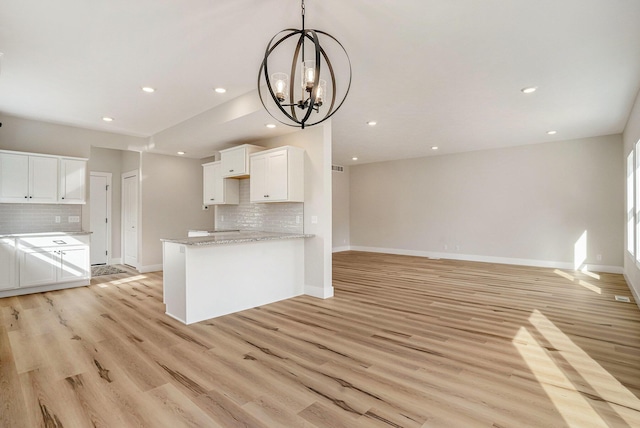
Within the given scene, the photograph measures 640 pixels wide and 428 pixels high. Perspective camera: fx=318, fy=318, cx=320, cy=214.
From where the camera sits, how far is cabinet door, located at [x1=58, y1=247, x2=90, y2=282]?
528 cm

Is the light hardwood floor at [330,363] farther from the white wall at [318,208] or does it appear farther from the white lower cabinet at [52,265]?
the white lower cabinet at [52,265]

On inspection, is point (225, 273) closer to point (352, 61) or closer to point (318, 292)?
point (318, 292)

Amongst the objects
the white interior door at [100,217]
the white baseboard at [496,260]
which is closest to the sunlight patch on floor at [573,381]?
the white baseboard at [496,260]

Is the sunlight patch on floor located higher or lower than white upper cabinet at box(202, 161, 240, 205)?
lower

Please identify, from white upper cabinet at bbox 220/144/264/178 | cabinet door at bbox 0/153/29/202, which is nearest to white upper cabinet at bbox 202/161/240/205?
white upper cabinet at bbox 220/144/264/178

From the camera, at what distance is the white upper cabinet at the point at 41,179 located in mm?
4957

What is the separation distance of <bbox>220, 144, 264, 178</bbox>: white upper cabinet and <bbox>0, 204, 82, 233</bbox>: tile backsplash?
2.90m

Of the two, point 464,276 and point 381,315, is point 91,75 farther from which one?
point 464,276

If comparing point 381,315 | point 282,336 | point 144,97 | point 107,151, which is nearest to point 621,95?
point 381,315

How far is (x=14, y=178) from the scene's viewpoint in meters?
5.00

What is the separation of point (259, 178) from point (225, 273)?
5.62 feet

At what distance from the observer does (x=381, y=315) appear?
12.9ft

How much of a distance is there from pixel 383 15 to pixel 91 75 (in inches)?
134

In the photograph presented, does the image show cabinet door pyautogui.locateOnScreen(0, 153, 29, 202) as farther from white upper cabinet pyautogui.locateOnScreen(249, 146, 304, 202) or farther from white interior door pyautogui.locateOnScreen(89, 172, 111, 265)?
white upper cabinet pyautogui.locateOnScreen(249, 146, 304, 202)
